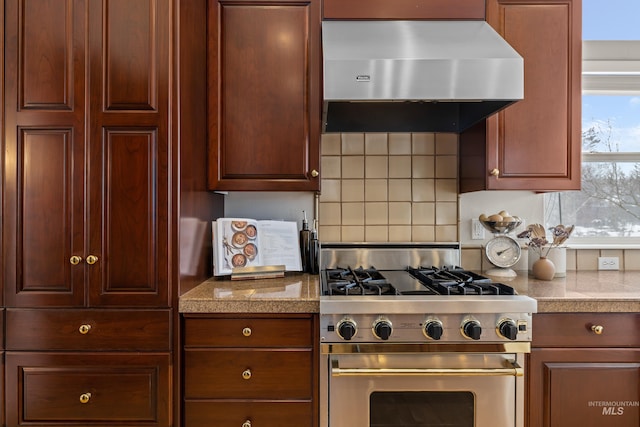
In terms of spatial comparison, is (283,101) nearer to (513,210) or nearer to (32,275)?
(32,275)

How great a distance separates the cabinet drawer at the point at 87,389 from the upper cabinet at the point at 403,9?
1.61 metres

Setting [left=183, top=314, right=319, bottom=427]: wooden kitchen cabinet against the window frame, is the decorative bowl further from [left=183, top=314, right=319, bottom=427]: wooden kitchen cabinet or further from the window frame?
[left=183, top=314, right=319, bottom=427]: wooden kitchen cabinet

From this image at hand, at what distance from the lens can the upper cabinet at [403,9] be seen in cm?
165

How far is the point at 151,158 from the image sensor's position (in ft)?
4.30

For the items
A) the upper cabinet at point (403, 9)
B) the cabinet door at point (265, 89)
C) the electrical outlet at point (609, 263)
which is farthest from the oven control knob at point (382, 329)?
the electrical outlet at point (609, 263)

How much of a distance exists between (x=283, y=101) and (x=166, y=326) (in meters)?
1.05

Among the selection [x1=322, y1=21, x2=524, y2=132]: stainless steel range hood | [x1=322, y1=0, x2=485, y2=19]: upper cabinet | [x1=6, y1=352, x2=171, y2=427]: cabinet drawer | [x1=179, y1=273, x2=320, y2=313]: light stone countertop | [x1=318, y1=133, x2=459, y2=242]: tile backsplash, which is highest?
[x1=322, y1=0, x2=485, y2=19]: upper cabinet

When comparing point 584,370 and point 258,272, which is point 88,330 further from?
point 584,370

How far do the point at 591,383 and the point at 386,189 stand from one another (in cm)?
118

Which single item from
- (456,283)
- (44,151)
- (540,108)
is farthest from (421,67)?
(44,151)

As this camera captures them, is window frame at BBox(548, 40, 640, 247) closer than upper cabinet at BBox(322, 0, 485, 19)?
No

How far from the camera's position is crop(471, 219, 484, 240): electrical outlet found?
1.99 m

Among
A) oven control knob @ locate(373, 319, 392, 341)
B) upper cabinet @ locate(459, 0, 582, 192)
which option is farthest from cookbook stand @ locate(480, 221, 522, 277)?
oven control knob @ locate(373, 319, 392, 341)

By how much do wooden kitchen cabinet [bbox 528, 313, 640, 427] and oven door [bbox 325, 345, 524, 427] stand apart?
92 mm
